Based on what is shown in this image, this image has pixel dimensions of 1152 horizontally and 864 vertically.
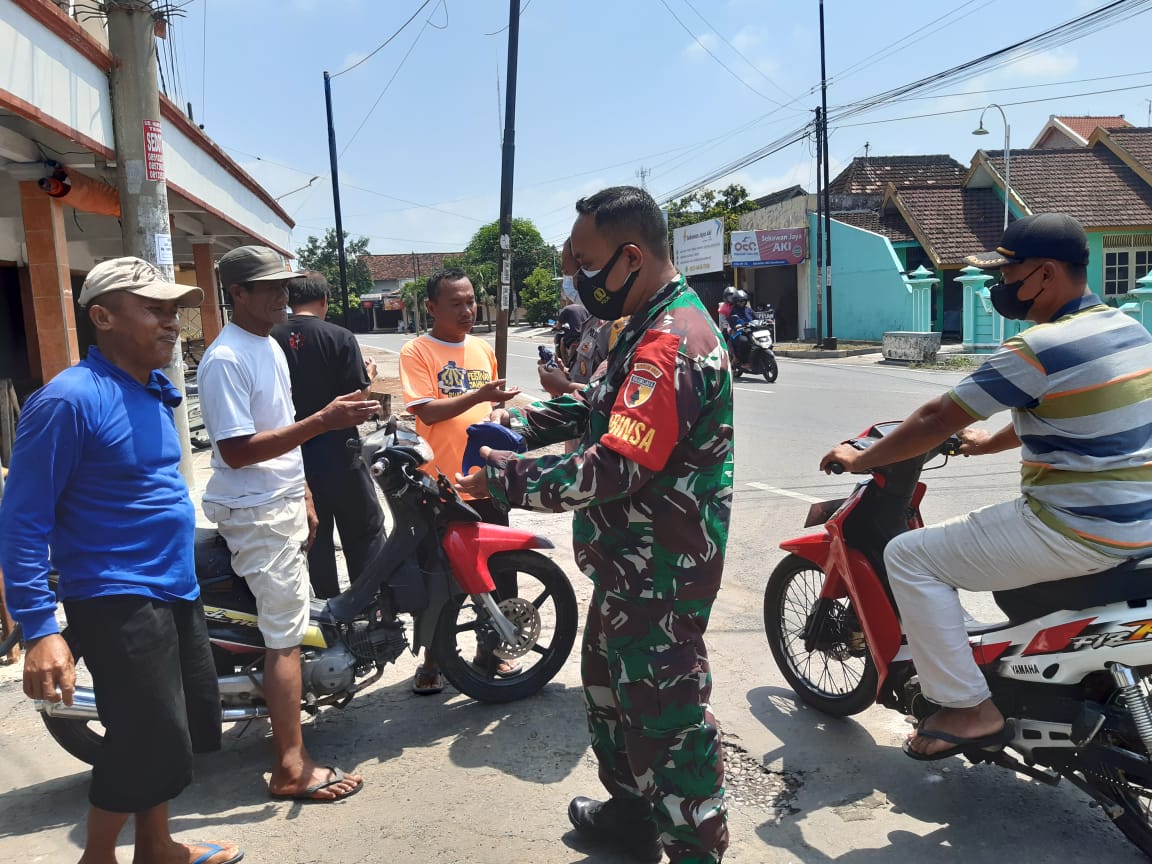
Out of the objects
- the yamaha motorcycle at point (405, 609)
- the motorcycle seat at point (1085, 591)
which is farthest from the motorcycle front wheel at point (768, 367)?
the motorcycle seat at point (1085, 591)

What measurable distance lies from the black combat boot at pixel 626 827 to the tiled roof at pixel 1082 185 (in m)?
25.3

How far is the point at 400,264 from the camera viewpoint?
255ft

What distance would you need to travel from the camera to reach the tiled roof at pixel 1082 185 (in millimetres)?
24141

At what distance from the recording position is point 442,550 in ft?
11.8

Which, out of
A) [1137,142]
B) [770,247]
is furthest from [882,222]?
[1137,142]

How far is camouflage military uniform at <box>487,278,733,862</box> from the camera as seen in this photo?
7.07 ft

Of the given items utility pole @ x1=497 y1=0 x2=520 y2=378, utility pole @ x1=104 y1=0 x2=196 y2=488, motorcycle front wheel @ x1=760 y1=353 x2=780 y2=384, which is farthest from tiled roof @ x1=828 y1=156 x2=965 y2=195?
utility pole @ x1=104 y1=0 x2=196 y2=488

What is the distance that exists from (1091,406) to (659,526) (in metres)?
1.22

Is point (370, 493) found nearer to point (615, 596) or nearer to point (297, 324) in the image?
point (297, 324)

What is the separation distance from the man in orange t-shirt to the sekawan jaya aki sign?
997 inches

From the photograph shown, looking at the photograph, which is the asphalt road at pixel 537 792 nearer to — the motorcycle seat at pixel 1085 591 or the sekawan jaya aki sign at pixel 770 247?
the motorcycle seat at pixel 1085 591

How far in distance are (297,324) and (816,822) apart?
2.88 metres

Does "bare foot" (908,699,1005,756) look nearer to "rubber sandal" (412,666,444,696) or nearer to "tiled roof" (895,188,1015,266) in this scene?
"rubber sandal" (412,666,444,696)

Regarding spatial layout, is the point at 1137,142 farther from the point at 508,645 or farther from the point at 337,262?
the point at 337,262
